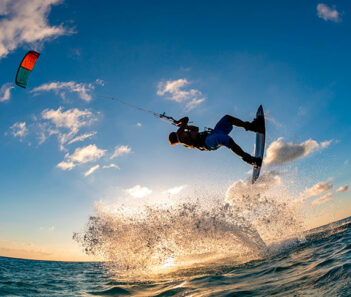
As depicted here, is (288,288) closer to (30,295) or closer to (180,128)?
(180,128)

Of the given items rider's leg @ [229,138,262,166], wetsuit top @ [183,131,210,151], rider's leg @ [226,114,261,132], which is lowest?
rider's leg @ [229,138,262,166]

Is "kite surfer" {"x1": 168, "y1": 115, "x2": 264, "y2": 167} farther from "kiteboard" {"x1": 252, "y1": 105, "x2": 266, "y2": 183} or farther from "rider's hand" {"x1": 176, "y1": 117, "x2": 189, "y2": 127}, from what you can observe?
"kiteboard" {"x1": 252, "y1": 105, "x2": 266, "y2": 183}

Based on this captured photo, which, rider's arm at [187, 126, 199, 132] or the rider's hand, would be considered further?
the rider's hand

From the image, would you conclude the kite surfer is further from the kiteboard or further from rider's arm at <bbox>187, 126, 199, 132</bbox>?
the kiteboard

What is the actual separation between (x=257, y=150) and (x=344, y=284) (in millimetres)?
5094

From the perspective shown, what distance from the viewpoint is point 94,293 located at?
7039 millimetres

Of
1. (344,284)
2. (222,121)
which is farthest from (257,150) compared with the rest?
(344,284)

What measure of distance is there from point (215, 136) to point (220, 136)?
14cm

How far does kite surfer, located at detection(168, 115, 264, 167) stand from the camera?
20.2 ft

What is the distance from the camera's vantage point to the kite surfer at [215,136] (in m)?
6.15

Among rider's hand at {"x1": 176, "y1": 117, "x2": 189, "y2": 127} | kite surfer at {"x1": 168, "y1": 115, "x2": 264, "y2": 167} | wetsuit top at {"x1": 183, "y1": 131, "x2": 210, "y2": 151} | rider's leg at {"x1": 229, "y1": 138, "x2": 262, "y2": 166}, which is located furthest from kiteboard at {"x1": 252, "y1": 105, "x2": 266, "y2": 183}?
rider's hand at {"x1": 176, "y1": 117, "x2": 189, "y2": 127}

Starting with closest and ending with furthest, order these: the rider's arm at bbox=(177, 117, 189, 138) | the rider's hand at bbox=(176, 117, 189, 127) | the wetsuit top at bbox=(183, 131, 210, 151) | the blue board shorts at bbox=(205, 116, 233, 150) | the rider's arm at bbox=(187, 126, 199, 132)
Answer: the blue board shorts at bbox=(205, 116, 233, 150) → the wetsuit top at bbox=(183, 131, 210, 151) → the rider's arm at bbox=(177, 117, 189, 138) → the rider's arm at bbox=(187, 126, 199, 132) → the rider's hand at bbox=(176, 117, 189, 127)

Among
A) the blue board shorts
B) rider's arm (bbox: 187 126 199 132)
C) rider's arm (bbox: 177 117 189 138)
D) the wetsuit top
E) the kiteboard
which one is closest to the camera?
the blue board shorts

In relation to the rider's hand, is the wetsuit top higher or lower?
lower
